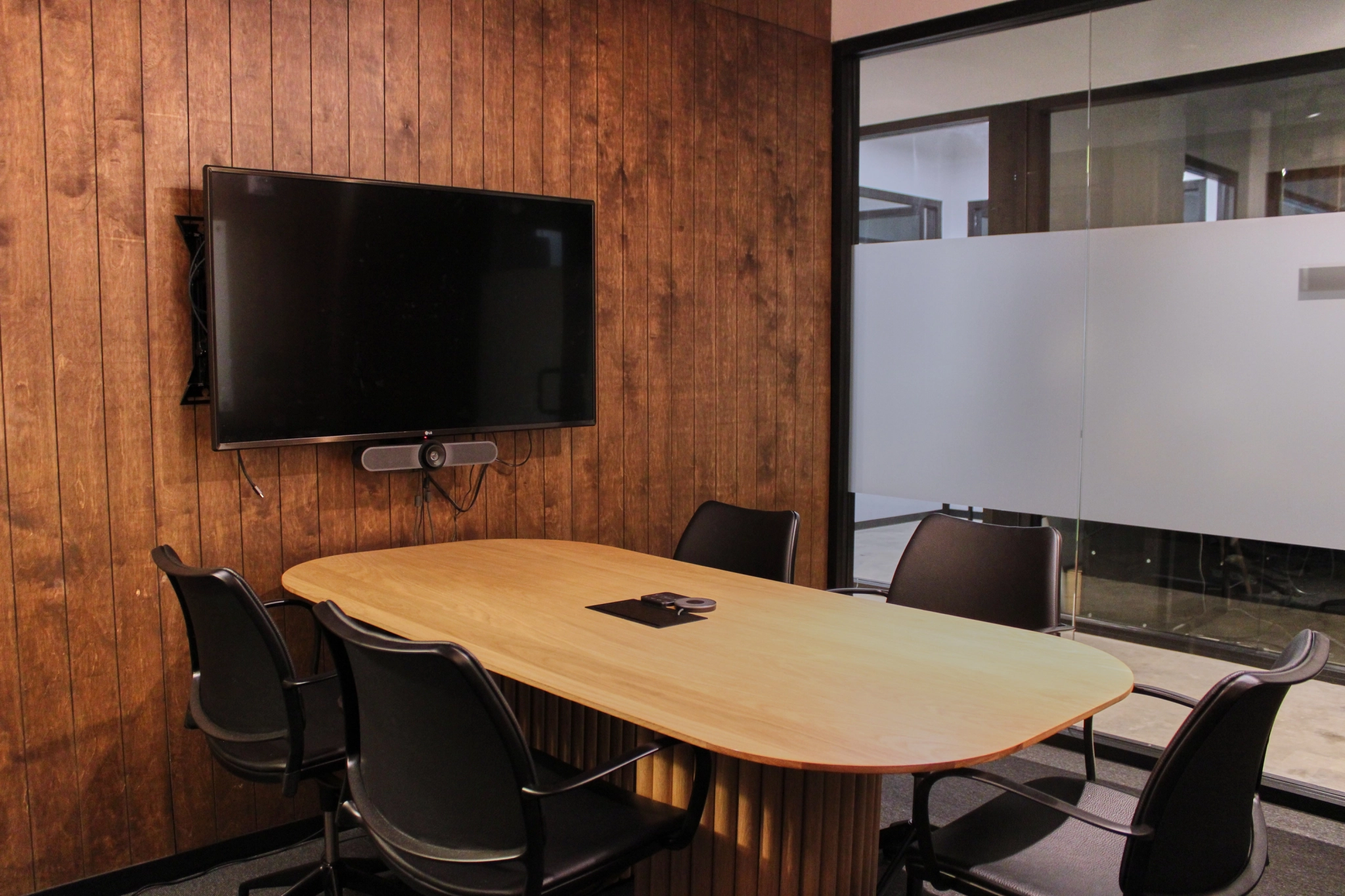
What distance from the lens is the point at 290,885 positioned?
2910 millimetres

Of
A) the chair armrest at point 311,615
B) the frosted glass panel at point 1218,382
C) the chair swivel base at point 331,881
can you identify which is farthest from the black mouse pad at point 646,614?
the frosted glass panel at point 1218,382

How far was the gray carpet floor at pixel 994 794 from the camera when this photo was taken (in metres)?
2.99

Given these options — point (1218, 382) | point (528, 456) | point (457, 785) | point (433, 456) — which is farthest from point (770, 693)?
point (1218, 382)

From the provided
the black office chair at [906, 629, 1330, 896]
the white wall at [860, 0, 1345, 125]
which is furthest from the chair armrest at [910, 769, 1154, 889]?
the white wall at [860, 0, 1345, 125]

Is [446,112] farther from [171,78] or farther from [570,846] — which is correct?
[570,846]

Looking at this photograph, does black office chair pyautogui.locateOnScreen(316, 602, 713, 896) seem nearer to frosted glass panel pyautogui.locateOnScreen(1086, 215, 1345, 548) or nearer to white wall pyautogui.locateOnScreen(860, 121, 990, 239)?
frosted glass panel pyautogui.locateOnScreen(1086, 215, 1345, 548)

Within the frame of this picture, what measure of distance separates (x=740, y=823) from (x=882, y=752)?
1.67 feet

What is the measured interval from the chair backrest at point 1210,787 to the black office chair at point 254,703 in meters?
1.70

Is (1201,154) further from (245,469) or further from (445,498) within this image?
(245,469)

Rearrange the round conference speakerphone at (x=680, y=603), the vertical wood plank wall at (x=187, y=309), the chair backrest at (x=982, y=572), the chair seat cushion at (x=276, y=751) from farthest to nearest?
the chair backrest at (x=982, y=572) < the vertical wood plank wall at (x=187, y=309) < the round conference speakerphone at (x=680, y=603) < the chair seat cushion at (x=276, y=751)

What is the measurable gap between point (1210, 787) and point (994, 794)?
1.96 meters

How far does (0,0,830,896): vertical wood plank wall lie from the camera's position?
2.80 meters

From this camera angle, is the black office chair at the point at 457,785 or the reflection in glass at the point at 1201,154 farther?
the reflection in glass at the point at 1201,154

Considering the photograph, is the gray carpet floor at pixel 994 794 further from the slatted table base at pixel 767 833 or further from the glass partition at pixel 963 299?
the glass partition at pixel 963 299
